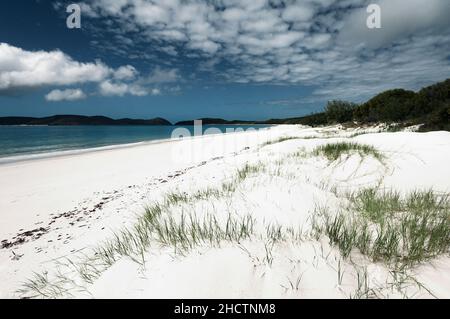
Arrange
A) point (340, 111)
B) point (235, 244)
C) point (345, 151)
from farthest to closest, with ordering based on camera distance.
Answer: point (340, 111) → point (345, 151) → point (235, 244)

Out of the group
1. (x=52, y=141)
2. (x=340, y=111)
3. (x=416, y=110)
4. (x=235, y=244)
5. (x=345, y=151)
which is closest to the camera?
(x=235, y=244)

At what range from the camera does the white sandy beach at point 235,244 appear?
172 centimetres

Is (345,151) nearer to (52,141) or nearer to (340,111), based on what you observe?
(52,141)

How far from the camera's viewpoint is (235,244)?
2.17m

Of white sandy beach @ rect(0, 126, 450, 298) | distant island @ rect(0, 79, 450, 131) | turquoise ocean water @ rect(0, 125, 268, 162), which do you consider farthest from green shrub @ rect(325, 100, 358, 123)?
white sandy beach @ rect(0, 126, 450, 298)

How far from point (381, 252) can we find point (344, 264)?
1.33 ft

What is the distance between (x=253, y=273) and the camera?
181 centimetres

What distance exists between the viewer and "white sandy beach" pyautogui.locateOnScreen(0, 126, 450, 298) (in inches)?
67.7

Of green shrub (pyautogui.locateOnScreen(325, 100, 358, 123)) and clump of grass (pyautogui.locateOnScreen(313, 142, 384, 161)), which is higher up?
green shrub (pyautogui.locateOnScreen(325, 100, 358, 123))

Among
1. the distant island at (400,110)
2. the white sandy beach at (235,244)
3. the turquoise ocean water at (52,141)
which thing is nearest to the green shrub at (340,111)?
the distant island at (400,110)

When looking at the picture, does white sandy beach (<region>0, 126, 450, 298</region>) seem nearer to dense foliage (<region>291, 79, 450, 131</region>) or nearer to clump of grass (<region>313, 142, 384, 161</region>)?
clump of grass (<region>313, 142, 384, 161</region>)

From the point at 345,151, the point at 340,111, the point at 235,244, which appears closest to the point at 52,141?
the point at 345,151
